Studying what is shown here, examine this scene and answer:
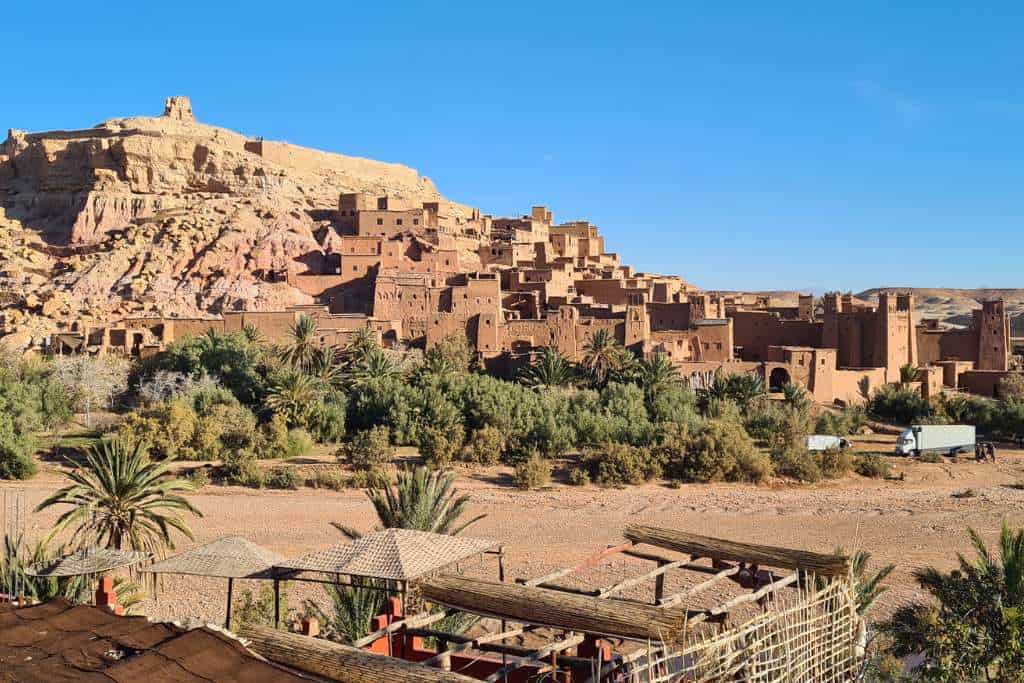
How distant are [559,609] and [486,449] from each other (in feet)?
51.5

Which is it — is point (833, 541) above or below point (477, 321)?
below

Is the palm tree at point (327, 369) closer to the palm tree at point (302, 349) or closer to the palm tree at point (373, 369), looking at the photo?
the palm tree at point (302, 349)

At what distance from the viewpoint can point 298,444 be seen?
22734 mm

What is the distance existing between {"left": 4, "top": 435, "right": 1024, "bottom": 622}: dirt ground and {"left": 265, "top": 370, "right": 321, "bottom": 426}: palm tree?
374cm

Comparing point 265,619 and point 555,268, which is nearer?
point 265,619

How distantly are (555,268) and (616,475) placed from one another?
51.7 ft

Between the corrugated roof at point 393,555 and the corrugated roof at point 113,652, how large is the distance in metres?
1.77

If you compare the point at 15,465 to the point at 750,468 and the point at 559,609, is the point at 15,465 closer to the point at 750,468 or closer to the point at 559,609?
the point at 750,468

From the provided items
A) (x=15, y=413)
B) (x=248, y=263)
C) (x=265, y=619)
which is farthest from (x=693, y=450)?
(x=248, y=263)

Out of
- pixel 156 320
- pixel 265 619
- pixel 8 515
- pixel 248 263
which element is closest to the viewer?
pixel 265 619

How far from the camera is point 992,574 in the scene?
8.30 m

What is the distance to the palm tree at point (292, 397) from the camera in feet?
77.4

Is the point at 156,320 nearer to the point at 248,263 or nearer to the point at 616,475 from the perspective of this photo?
the point at 248,263

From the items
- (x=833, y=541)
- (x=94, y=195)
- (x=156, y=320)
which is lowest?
(x=833, y=541)
